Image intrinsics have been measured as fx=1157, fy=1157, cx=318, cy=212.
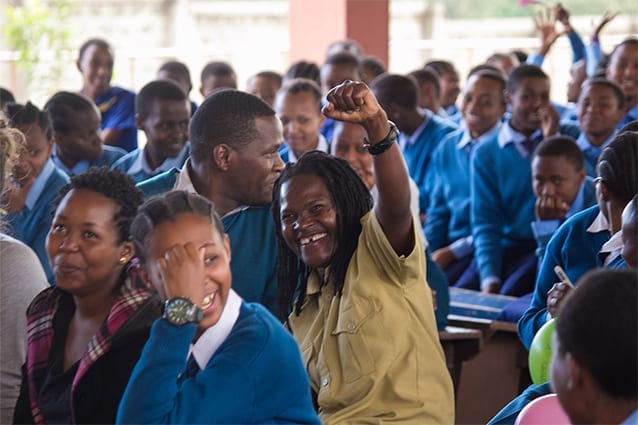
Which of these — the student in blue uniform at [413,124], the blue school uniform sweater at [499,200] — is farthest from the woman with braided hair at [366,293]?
the student in blue uniform at [413,124]

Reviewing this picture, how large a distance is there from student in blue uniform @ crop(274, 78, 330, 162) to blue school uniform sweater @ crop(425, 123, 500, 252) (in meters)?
1.02

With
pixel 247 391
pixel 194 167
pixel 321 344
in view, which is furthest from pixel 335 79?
pixel 247 391

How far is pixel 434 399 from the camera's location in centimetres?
273

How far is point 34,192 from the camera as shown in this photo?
13.8 ft

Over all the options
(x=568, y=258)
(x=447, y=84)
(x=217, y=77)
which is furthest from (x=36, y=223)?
(x=447, y=84)

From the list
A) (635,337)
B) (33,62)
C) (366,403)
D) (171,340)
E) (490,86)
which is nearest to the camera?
(635,337)

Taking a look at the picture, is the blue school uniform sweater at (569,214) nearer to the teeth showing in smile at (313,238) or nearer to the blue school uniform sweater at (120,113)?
the teeth showing in smile at (313,238)

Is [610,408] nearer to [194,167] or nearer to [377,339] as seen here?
[377,339]

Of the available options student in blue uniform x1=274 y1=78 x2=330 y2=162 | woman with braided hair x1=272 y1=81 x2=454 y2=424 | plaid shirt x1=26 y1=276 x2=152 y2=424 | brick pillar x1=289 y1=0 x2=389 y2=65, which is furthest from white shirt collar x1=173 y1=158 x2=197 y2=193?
brick pillar x1=289 y1=0 x2=389 y2=65

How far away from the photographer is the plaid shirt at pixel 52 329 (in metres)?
2.38

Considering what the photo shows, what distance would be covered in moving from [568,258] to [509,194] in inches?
95.2

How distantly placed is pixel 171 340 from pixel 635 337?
2.71 feet

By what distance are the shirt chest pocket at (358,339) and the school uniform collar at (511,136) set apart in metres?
3.00

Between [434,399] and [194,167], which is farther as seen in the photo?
[194,167]
